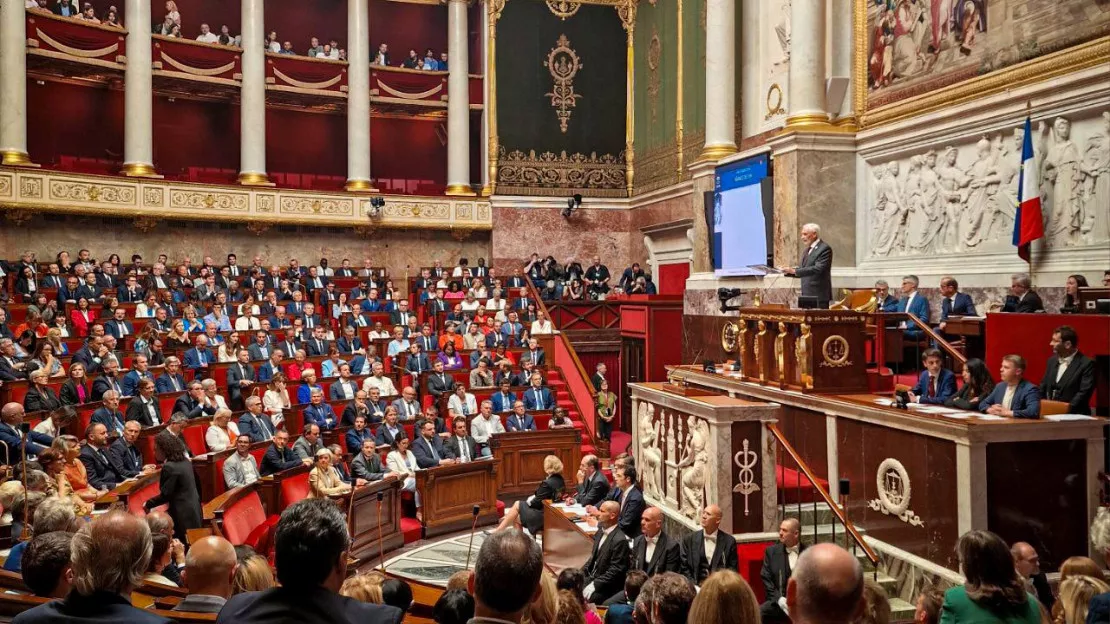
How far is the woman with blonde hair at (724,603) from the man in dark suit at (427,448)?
7.46 meters

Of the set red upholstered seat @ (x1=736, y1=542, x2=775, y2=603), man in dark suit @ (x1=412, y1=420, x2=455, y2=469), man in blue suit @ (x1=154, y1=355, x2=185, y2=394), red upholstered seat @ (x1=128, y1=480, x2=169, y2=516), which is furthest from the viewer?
man in dark suit @ (x1=412, y1=420, x2=455, y2=469)

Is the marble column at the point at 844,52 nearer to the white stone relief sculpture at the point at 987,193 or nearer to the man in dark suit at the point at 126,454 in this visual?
the white stone relief sculpture at the point at 987,193

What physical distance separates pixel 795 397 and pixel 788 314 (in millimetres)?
658

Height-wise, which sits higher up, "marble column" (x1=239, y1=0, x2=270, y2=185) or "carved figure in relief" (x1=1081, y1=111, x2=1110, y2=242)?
"marble column" (x1=239, y1=0, x2=270, y2=185)

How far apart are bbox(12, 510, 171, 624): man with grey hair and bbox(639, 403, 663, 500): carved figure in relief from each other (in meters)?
5.00

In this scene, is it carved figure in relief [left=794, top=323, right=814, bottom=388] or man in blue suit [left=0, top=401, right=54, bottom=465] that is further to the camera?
man in blue suit [left=0, top=401, right=54, bottom=465]

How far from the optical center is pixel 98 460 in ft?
24.6

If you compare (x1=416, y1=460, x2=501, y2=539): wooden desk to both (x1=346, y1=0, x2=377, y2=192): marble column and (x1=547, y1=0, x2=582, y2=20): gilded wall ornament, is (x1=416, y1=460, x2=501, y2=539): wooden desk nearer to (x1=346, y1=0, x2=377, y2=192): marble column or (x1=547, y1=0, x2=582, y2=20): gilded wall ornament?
(x1=346, y1=0, x2=377, y2=192): marble column

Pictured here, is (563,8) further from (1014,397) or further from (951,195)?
(1014,397)

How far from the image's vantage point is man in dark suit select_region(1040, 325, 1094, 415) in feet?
18.9

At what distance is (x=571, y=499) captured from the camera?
26.4 ft

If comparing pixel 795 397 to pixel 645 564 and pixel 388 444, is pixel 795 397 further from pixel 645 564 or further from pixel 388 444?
pixel 388 444

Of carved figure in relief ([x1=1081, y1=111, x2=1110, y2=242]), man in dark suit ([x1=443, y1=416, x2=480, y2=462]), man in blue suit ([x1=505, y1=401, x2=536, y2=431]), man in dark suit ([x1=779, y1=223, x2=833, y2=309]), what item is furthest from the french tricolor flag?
man in dark suit ([x1=443, y1=416, x2=480, y2=462])

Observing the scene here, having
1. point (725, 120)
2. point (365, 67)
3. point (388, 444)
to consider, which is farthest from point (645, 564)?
point (365, 67)
